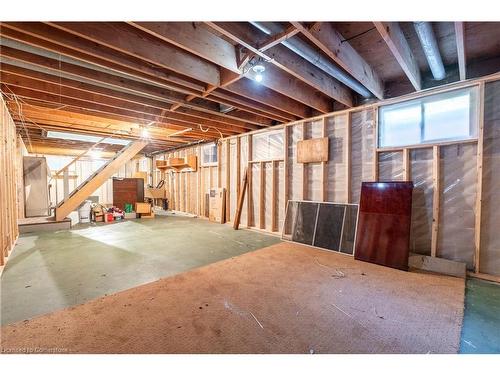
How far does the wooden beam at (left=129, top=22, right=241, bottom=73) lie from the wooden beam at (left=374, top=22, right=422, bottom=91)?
140 cm

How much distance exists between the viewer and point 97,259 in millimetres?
3172

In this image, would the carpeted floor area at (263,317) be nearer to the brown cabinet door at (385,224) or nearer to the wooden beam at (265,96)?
the brown cabinet door at (385,224)

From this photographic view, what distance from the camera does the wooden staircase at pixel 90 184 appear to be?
5536mm

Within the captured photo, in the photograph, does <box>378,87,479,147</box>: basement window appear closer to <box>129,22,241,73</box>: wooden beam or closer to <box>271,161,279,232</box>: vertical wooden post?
<box>271,161,279,232</box>: vertical wooden post

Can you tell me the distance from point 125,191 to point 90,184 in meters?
1.45

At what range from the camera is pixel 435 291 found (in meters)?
2.30

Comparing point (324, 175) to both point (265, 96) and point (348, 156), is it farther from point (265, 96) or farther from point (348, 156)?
point (265, 96)

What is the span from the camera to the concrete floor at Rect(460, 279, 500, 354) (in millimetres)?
1515

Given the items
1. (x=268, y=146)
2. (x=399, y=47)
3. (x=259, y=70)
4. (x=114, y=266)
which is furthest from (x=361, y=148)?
(x=114, y=266)

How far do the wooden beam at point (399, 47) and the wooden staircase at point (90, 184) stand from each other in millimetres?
6458
